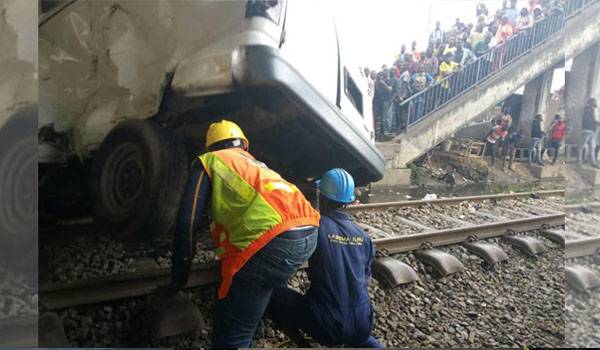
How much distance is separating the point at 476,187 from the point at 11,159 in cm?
309

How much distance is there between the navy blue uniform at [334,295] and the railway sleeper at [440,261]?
2.31ft

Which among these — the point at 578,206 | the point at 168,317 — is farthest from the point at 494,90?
the point at 168,317

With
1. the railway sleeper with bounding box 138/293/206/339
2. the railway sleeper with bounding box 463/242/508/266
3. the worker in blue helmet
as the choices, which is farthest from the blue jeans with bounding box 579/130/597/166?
the railway sleeper with bounding box 138/293/206/339

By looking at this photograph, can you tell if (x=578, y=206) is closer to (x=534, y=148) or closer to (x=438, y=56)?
(x=534, y=148)

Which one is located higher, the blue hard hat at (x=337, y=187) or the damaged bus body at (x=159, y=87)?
the damaged bus body at (x=159, y=87)

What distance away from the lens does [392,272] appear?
3385 mm

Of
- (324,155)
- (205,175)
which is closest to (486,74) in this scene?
(324,155)

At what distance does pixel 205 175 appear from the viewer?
2654 millimetres

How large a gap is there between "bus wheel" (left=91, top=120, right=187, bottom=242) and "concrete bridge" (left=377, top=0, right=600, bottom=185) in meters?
1.40

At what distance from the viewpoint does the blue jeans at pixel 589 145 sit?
11.1 feet

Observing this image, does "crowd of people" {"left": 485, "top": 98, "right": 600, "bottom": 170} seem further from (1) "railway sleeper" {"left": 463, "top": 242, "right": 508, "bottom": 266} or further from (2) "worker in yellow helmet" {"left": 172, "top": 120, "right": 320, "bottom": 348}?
(2) "worker in yellow helmet" {"left": 172, "top": 120, "right": 320, "bottom": 348}

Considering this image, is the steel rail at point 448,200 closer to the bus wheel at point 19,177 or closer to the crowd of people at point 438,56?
the crowd of people at point 438,56

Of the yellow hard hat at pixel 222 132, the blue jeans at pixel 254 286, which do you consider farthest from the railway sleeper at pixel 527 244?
the yellow hard hat at pixel 222 132

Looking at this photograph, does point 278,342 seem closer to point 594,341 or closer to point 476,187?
point 476,187
